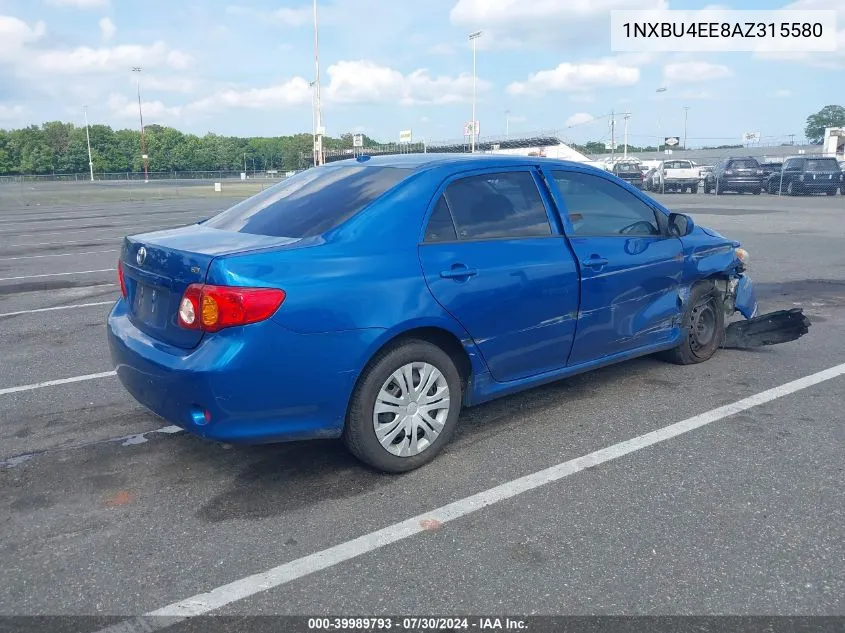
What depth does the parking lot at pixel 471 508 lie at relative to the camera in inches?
109

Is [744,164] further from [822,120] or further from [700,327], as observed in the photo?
[822,120]

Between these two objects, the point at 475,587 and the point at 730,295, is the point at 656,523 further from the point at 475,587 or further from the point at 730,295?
the point at 730,295

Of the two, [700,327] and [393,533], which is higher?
[700,327]

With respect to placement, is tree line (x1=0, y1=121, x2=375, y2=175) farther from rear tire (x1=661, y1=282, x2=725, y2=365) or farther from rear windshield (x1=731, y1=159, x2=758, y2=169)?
rear tire (x1=661, y1=282, x2=725, y2=365)

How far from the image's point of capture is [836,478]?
3.68 meters

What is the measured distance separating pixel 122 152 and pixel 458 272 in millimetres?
109957

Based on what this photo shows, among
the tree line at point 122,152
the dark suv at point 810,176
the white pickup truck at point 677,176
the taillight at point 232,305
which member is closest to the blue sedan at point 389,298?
the taillight at point 232,305

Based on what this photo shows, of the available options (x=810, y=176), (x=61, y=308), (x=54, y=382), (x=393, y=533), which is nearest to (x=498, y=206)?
(x=393, y=533)

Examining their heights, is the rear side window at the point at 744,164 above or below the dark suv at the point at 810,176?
above

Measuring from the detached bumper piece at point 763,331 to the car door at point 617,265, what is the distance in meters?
1.22

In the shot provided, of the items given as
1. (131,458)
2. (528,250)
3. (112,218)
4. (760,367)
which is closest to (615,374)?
(760,367)

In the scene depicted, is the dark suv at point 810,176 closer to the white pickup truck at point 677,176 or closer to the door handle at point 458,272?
the white pickup truck at point 677,176

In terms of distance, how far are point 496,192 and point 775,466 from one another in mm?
2109

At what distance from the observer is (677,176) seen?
117 feet
